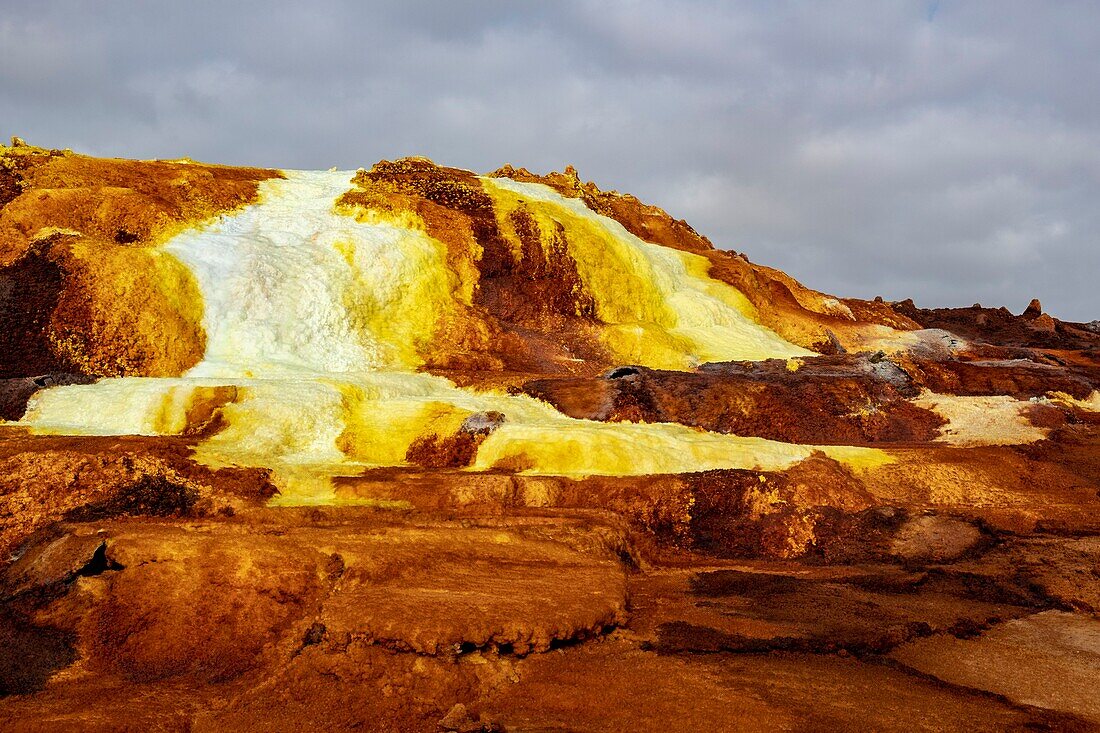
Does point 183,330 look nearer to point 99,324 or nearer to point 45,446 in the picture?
point 99,324

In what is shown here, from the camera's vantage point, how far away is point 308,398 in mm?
17891

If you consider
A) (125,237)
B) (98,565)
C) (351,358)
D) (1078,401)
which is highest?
(125,237)

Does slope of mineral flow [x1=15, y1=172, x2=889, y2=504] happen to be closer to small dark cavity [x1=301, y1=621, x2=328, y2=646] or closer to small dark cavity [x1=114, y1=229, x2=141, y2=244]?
small dark cavity [x1=114, y1=229, x2=141, y2=244]

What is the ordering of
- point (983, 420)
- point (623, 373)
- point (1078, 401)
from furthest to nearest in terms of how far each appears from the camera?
point (1078, 401)
point (623, 373)
point (983, 420)

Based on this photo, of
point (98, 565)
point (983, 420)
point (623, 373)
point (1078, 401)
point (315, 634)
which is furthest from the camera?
Answer: point (1078, 401)

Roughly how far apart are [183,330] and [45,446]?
9.02 metres

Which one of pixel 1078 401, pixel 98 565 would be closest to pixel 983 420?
pixel 1078 401

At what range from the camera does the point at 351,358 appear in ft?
77.8

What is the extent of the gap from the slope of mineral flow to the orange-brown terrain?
11 cm

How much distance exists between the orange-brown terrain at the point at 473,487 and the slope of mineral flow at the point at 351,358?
11cm

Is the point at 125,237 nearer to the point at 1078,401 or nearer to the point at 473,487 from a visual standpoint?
the point at 473,487

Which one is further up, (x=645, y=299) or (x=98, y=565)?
(x=645, y=299)

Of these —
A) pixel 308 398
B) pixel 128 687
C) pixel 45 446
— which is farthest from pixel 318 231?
pixel 128 687

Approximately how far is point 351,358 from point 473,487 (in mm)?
11329
